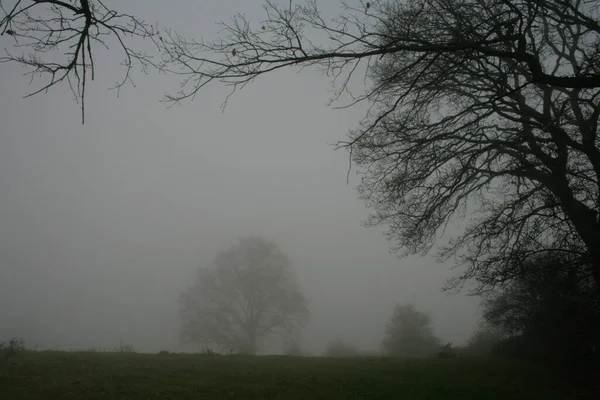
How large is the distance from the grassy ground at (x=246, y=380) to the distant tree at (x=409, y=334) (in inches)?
611

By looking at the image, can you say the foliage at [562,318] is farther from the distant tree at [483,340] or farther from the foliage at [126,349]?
the foliage at [126,349]

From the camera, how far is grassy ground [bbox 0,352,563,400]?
7.61 m

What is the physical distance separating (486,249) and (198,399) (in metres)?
7.92

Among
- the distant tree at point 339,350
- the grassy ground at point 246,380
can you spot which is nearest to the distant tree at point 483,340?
the distant tree at point 339,350

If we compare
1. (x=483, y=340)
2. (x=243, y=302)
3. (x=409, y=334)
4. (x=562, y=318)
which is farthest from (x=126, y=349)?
A: (x=483, y=340)

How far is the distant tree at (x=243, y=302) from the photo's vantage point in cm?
3081

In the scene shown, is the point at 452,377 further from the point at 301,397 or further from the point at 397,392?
the point at 301,397

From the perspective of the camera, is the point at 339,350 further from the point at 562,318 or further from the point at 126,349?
the point at 562,318

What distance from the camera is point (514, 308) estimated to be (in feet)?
40.7

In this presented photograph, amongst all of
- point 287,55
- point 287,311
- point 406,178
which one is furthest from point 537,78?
point 287,311

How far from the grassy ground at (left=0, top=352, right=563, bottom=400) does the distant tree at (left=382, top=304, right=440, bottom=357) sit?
15.5 m

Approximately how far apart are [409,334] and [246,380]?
69.0 ft

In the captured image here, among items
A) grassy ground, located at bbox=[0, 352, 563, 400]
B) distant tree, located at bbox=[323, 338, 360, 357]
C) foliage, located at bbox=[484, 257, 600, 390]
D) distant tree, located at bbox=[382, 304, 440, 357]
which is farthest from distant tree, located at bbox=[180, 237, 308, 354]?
foliage, located at bbox=[484, 257, 600, 390]

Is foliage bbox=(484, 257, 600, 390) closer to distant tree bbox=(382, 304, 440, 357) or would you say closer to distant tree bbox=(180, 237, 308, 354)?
distant tree bbox=(382, 304, 440, 357)
